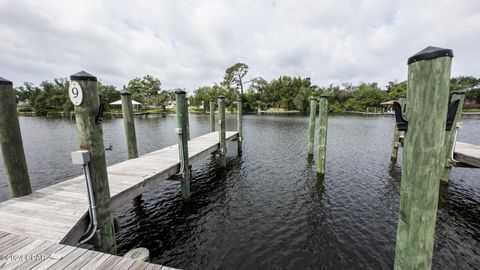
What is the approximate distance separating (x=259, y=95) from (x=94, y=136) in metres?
58.5

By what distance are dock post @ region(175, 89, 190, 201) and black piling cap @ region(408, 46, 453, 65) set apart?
5.40m

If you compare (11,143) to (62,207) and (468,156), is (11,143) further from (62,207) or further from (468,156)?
(468,156)

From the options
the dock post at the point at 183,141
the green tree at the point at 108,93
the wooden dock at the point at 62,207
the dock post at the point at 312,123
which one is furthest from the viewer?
the green tree at the point at 108,93

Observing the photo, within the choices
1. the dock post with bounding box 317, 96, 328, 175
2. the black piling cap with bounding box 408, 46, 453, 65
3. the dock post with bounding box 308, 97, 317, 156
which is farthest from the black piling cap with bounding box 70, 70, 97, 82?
the dock post with bounding box 308, 97, 317, 156

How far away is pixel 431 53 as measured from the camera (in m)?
1.74

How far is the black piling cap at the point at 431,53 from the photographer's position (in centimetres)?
173

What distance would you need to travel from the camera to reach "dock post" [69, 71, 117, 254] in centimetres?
299

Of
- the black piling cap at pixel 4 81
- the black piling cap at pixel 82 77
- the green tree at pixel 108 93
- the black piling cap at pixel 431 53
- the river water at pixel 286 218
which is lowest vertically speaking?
the river water at pixel 286 218

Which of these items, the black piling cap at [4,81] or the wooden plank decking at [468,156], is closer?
the black piling cap at [4,81]

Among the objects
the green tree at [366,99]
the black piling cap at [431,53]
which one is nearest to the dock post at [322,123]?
the black piling cap at [431,53]

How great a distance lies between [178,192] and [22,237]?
15.1ft

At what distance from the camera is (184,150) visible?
6.16m

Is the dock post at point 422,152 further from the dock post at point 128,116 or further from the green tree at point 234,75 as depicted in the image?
the green tree at point 234,75

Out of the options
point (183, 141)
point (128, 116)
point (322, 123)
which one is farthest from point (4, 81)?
point (322, 123)
